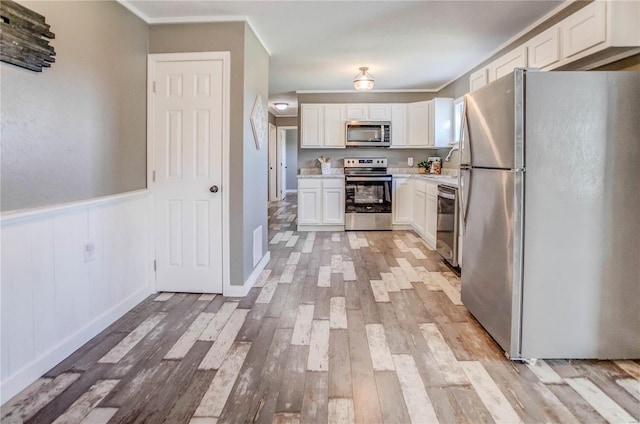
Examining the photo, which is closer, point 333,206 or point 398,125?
point 333,206

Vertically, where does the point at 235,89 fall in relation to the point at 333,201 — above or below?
above

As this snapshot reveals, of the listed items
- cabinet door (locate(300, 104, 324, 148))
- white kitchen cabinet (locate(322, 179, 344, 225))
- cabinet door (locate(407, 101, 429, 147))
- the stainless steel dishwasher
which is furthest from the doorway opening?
the stainless steel dishwasher

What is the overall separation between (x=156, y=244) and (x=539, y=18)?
3.79 meters

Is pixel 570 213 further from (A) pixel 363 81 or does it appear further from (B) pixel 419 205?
(B) pixel 419 205

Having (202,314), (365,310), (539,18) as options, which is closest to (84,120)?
(202,314)

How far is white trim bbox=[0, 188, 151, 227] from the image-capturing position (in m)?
1.85

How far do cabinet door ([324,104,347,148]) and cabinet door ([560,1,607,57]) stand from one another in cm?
404

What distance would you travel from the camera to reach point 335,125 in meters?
6.63

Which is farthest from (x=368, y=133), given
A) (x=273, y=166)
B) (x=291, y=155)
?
(x=291, y=155)

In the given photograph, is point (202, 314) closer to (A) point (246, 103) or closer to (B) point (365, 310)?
(B) point (365, 310)

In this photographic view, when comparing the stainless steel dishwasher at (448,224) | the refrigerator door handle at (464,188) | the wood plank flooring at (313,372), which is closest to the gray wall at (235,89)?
the wood plank flooring at (313,372)

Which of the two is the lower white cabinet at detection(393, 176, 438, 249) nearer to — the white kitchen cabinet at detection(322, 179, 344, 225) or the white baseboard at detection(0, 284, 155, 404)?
the white kitchen cabinet at detection(322, 179, 344, 225)

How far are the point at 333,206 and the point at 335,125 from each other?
1418mm

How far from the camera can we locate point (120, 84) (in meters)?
2.87
